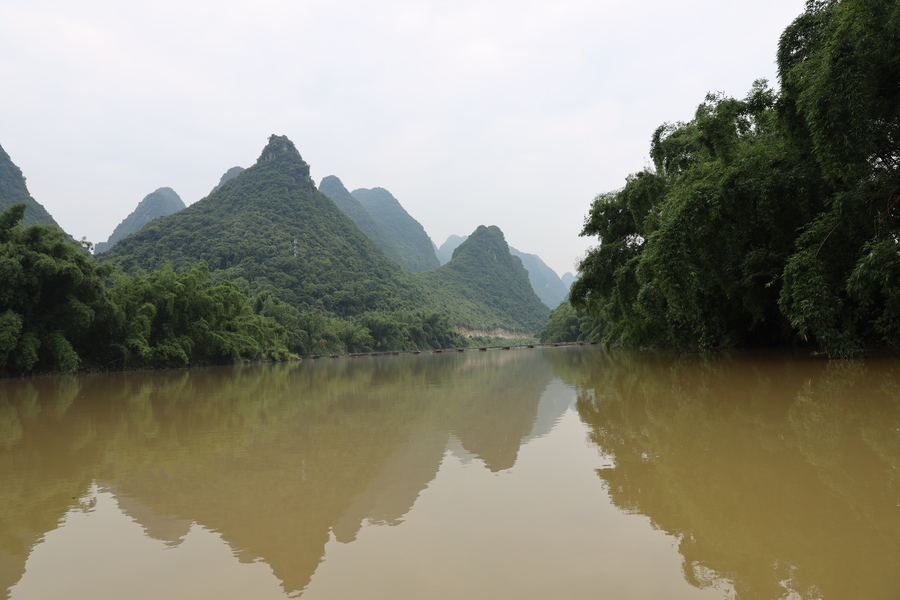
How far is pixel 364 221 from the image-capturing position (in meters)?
171

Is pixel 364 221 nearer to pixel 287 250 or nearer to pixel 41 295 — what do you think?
pixel 287 250

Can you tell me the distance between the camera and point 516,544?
283cm

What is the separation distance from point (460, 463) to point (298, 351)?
5132 cm

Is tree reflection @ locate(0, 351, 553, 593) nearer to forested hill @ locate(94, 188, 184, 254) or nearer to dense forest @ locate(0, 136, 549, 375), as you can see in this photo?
dense forest @ locate(0, 136, 549, 375)

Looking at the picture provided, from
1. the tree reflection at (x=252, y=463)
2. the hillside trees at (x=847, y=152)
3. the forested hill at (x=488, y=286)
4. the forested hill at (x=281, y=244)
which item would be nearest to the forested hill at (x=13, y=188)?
the forested hill at (x=281, y=244)

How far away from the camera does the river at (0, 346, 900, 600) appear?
2.46 metres

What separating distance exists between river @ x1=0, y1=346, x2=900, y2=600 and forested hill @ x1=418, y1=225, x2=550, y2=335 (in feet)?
302

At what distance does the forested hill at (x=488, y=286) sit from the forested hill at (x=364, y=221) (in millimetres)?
20144

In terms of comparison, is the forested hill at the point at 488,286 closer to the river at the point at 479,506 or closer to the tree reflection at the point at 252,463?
the tree reflection at the point at 252,463

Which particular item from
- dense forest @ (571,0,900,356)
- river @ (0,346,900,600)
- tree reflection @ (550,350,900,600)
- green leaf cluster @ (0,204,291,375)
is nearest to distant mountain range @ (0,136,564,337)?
green leaf cluster @ (0,204,291,375)

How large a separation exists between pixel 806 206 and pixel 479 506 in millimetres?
11126

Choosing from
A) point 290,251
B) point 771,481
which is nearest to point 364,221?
point 290,251

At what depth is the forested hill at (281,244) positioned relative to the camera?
6381 centimetres

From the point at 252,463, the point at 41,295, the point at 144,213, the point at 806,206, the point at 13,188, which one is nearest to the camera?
the point at 252,463
